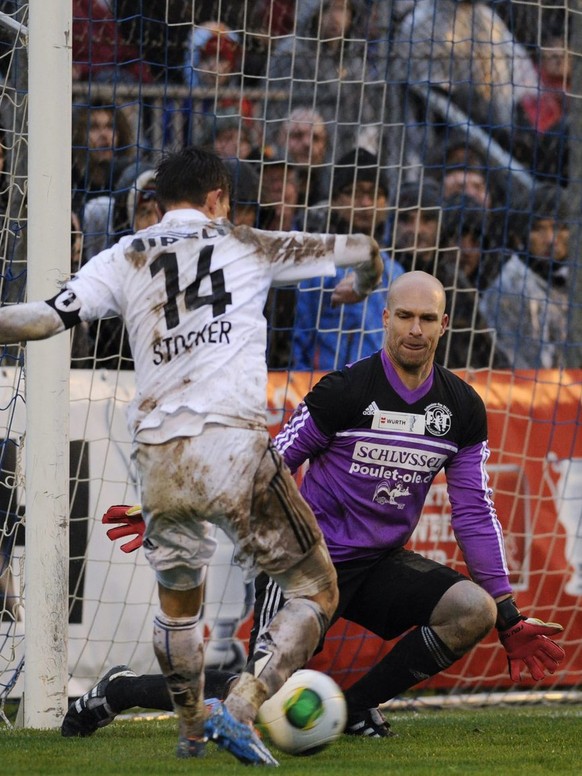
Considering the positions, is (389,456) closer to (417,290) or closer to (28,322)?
(417,290)

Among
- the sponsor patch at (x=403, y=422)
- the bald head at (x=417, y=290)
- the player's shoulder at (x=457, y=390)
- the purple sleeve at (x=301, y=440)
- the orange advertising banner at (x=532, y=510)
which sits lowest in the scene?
the orange advertising banner at (x=532, y=510)

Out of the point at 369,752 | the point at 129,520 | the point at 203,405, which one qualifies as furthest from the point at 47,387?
the point at 369,752

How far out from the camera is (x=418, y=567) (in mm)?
5004

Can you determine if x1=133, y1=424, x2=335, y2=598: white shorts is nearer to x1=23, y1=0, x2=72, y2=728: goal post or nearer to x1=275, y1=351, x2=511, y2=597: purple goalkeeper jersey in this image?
x1=275, y1=351, x2=511, y2=597: purple goalkeeper jersey

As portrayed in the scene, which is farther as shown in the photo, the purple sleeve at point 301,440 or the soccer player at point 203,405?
the purple sleeve at point 301,440

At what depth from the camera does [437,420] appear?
194 inches

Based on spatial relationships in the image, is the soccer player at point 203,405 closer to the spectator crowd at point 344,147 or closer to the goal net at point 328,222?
the goal net at point 328,222

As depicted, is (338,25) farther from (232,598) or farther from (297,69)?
(232,598)

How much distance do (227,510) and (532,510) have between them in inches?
149

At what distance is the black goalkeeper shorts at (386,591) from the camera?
16.1 feet

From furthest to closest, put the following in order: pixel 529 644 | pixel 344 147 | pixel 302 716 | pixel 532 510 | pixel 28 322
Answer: pixel 344 147
pixel 532 510
pixel 529 644
pixel 302 716
pixel 28 322

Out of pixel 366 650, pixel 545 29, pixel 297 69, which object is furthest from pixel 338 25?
pixel 366 650

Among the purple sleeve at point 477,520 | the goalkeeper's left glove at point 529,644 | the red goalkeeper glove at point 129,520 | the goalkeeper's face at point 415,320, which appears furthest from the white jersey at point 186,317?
the goalkeeper's left glove at point 529,644

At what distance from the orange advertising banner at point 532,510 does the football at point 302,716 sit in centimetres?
302
